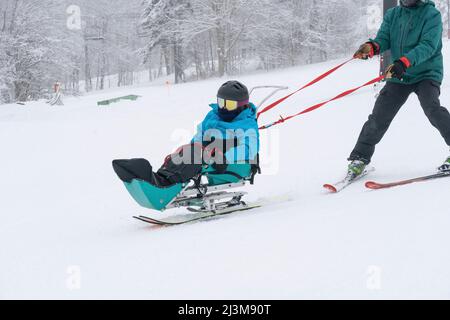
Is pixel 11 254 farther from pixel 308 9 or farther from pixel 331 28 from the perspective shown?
pixel 331 28

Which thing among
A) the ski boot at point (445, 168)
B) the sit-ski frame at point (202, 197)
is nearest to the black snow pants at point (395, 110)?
the ski boot at point (445, 168)

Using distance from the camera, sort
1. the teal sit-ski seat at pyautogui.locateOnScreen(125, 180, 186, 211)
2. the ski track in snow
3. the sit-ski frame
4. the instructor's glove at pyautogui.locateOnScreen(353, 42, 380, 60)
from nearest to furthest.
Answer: the ski track in snow
the teal sit-ski seat at pyautogui.locateOnScreen(125, 180, 186, 211)
the sit-ski frame
the instructor's glove at pyautogui.locateOnScreen(353, 42, 380, 60)

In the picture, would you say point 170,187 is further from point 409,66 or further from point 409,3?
point 409,3

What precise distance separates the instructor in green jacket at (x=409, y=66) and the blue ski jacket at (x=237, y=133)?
3.75 feet

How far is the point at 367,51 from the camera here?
4027 mm

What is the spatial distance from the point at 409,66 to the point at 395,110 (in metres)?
0.66

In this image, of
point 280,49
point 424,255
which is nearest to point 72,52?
point 280,49

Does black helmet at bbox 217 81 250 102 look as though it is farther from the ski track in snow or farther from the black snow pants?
the black snow pants

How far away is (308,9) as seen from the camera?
1198 inches

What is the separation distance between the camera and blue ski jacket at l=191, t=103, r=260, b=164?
3.55 metres

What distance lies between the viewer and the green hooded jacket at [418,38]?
12.2ft

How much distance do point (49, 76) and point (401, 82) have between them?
2944 cm

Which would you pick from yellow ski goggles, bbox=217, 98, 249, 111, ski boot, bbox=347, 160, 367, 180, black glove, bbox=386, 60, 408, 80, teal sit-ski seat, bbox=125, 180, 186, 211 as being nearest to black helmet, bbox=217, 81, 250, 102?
yellow ski goggles, bbox=217, 98, 249, 111

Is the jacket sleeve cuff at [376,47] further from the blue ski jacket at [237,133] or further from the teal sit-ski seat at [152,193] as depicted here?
the teal sit-ski seat at [152,193]
